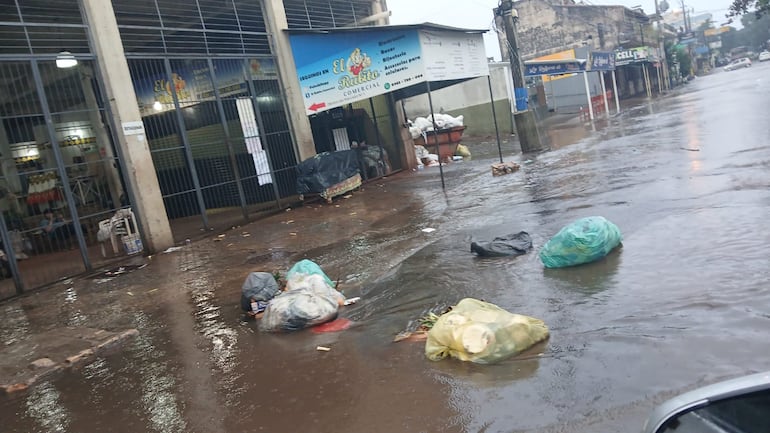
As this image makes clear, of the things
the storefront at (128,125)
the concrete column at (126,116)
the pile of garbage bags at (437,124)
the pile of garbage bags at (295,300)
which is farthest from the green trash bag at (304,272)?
the pile of garbage bags at (437,124)

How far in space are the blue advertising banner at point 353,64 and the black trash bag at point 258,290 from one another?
24.4 ft

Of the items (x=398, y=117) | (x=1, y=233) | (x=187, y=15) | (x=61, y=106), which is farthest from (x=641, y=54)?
(x=1, y=233)

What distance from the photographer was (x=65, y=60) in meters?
9.67

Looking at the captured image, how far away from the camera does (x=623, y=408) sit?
3135 millimetres

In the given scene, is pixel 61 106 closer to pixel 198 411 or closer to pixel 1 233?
pixel 1 233

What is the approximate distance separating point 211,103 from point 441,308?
32.8 ft

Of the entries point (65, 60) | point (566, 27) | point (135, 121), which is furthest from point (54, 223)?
point (566, 27)

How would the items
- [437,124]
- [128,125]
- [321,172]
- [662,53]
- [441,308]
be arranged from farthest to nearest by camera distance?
[662,53]
[437,124]
[321,172]
[128,125]
[441,308]

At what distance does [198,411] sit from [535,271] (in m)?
3.58

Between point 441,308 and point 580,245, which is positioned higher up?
point 580,245

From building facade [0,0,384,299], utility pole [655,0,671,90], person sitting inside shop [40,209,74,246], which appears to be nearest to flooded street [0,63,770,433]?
building facade [0,0,384,299]

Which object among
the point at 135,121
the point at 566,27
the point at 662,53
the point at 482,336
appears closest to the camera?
the point at 482,336

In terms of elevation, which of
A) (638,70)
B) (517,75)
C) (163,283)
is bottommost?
(163,283)

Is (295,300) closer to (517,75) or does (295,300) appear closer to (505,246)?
(505,246)
